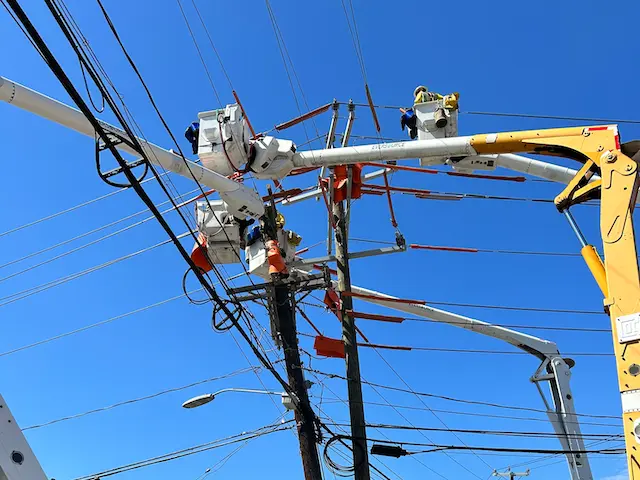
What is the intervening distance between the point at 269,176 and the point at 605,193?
4786mm

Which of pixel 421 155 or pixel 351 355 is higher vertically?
pixel 421 155

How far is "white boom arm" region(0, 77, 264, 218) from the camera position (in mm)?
5473

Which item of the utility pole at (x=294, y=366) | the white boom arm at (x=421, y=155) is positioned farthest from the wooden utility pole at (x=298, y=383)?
the white boom arm at (x=421, y=155)

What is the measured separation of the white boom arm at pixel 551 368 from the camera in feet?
34.1

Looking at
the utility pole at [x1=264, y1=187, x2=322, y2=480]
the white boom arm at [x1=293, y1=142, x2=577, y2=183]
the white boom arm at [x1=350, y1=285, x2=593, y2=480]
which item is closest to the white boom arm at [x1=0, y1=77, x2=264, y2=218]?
the white boom arm at [x1=293, y1=142, x2=577, y2=183]

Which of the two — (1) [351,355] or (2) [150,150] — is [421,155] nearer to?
(2) [150,150]

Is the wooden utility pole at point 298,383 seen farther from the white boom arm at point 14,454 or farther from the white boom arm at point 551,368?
the white boom arm at point 14,454

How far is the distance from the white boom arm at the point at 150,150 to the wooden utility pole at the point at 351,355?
2.94 m

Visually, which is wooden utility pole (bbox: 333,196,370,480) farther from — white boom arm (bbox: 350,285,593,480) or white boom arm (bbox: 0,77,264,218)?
white boom arm (bbox: 0,77,264,218)

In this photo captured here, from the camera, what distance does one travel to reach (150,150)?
266 inches

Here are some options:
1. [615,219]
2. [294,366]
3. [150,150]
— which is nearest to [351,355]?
[294,366]

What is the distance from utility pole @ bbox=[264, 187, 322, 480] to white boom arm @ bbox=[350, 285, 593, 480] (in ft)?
5.69

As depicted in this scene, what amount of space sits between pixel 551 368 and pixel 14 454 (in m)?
9.80

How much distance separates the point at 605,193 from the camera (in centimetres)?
572
